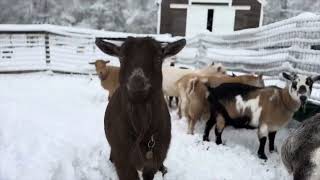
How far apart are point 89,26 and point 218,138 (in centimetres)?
3583

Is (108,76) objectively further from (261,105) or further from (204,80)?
(261,105)

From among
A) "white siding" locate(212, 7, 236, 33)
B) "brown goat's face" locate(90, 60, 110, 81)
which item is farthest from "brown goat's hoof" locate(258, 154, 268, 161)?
"white siding" locate(212, 7, 236, 33)

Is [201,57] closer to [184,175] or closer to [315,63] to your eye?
[315,63]

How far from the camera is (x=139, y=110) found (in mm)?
3697

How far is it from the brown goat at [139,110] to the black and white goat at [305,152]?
1.19 metres

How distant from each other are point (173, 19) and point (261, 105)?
2111 centimetres

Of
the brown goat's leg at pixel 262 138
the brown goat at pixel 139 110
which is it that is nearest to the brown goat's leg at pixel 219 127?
the brown goat's leg at pixel 262 138

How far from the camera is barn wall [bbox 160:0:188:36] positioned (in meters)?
26.6

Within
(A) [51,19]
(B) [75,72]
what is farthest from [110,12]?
(B) [75,72]

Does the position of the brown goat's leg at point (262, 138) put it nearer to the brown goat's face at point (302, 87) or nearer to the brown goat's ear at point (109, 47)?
the brown goat's face at point (302, 87)

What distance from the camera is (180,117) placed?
8.28 meters

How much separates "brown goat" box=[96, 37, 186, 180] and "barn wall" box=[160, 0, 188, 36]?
2277 cm

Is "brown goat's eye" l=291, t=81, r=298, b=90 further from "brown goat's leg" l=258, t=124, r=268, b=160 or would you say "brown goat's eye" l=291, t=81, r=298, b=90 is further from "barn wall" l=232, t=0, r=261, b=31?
"barn wall" l=232, t=0, r=261, b=31

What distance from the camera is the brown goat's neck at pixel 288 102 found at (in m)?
6.04
